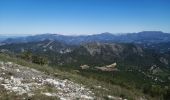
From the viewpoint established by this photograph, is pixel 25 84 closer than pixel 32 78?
Yes

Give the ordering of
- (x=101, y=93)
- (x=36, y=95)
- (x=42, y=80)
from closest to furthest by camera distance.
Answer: (x=36, y=95), (x=101, y=93), (x=42, y=80)

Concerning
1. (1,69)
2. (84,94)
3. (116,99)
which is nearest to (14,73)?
(1,69)

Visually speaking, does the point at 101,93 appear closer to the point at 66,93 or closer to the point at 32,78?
the point at 66,93

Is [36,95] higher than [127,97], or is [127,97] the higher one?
Answer: [36,95]

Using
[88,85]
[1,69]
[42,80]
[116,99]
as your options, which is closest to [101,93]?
[116,99]

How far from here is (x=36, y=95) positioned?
16750mm

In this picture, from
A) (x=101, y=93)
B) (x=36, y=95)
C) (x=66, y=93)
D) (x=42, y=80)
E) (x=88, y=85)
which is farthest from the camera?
(x=88, y=85)

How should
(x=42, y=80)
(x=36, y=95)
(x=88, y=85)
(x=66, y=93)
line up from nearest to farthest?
(x=36, y=95), (x=66, y=93), (x=42, y=80), (x=88, y=85)

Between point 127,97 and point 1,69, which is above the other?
point 1,69

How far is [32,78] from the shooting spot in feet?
73.9

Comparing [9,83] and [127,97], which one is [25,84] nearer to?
[9,83]

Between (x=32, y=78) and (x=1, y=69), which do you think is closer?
(x=32, y=78)

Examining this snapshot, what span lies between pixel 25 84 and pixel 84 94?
4457 mm

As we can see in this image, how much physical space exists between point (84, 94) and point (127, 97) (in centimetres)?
394
